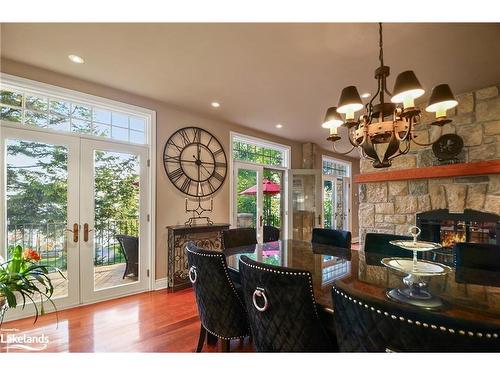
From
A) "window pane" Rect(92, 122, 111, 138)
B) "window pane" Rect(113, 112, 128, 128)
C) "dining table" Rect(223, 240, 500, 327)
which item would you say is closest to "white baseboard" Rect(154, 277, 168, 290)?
"dining table" Rect(223, 240, 500, 327)

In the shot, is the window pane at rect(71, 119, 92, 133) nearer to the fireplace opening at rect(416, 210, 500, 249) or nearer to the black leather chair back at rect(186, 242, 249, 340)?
the black leather chair back at rect(186, 242, 249, 340)

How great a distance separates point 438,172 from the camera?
3152mm

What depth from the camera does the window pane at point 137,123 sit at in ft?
11.1

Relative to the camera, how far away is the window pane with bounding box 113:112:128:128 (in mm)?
3234

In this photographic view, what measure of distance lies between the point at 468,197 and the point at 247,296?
10.4ft

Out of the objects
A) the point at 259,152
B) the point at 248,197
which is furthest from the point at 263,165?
the point at 248,197

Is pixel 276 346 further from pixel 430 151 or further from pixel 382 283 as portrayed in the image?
pixel 430 151

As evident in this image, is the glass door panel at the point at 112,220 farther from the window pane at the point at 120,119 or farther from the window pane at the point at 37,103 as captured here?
the window pane at the point at 37,103

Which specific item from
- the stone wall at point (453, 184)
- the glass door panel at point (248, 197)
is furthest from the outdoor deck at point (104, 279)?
the stone wall at point (453, 184)

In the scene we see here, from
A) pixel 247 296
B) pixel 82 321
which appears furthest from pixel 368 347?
pixel 82 321

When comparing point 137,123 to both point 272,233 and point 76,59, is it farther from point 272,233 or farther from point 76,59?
point 272,233

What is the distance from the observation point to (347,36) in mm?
2014

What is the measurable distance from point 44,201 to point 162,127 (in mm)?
1660

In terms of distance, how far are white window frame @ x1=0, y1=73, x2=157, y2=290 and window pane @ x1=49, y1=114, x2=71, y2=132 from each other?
6cm
